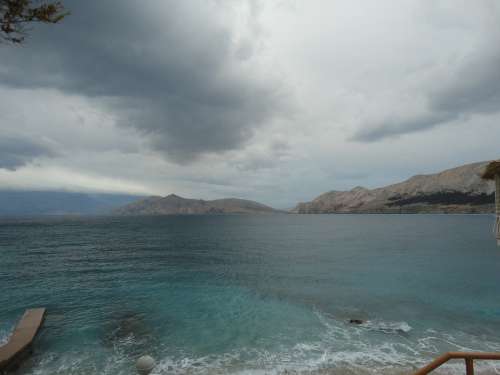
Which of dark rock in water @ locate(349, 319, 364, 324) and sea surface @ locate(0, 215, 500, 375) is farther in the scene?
dark rock in water @ locate(349, 319, 364, 324)

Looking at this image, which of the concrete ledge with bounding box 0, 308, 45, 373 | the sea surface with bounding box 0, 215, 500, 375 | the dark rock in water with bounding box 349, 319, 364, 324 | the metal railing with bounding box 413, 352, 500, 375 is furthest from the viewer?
the dark rock in water with bounding box 349, 319, 364, 324

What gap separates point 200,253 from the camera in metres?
60.1

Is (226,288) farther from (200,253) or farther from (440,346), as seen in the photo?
(200,253)

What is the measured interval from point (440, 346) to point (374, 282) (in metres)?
17.7

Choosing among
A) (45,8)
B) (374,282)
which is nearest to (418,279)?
(374,282)

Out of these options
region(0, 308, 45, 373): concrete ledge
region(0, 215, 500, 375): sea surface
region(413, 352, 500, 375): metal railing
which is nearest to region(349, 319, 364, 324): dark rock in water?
region(0, 215, 500, 375): sea surface

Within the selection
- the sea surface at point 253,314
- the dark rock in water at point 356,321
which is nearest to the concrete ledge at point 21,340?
the sea surface at point 253,314

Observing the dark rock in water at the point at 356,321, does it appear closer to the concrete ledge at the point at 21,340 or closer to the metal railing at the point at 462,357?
the metal railing at the point at 462,357

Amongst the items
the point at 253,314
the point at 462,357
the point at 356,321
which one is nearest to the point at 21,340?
the point at 253,314

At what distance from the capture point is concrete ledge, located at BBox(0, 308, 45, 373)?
52.9 ft

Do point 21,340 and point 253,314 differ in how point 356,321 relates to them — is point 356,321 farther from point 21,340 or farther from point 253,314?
point 21,340

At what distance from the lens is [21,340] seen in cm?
1825

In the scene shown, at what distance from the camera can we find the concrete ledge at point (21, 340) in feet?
52.9

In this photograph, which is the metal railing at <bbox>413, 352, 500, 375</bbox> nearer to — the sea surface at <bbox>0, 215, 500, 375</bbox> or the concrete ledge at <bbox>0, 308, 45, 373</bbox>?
the sea surface at <bbox>0, 215, 500, 375</bbox>
